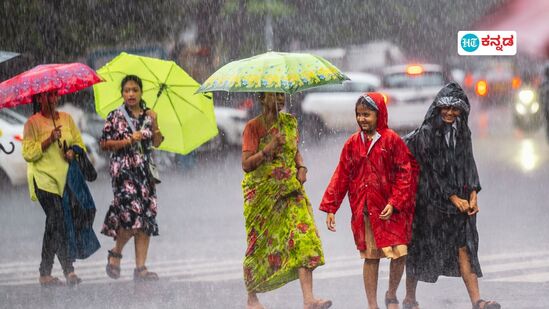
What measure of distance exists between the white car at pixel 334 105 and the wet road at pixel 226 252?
5312 millimetres

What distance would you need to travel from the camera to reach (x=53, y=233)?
970 centimetres

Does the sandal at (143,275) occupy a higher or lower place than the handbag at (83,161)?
lower

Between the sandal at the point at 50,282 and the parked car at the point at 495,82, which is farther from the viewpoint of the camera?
the parked car at the point at 495,82

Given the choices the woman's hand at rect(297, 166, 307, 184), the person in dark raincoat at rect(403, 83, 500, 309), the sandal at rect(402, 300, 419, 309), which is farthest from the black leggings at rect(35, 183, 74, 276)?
the person in dark raincoat at rect(403, 83, 500, 309)

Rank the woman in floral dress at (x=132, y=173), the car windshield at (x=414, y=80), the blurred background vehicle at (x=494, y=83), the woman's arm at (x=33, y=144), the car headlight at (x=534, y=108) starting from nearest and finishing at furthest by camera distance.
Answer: the woman's arm at (x=33, y=144)
the woman in floral dress at (x=132, y=173)
the car headlight at (x=534, y=108)
the car windshield at (x=414, y=80)
the blurred background vehicle at (x=494, y=83)

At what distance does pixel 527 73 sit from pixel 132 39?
8635mm

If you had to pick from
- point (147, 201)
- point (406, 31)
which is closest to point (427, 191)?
point (147, 201)

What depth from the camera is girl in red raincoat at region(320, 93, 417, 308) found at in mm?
7578

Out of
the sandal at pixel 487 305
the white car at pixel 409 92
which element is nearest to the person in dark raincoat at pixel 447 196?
the sandal at pixel 487 305

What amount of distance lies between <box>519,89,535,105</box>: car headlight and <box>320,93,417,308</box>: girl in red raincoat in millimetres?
15294

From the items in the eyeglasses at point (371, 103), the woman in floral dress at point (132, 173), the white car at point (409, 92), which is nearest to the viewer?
the eyeglasses at point (371, 103)

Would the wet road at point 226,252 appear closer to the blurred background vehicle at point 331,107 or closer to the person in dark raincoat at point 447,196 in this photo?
the person in dark raincoat at point 447,196

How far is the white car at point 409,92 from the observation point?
23.3m

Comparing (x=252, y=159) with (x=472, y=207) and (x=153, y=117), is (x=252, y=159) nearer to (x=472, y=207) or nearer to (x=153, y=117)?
(x=472, y=207)
